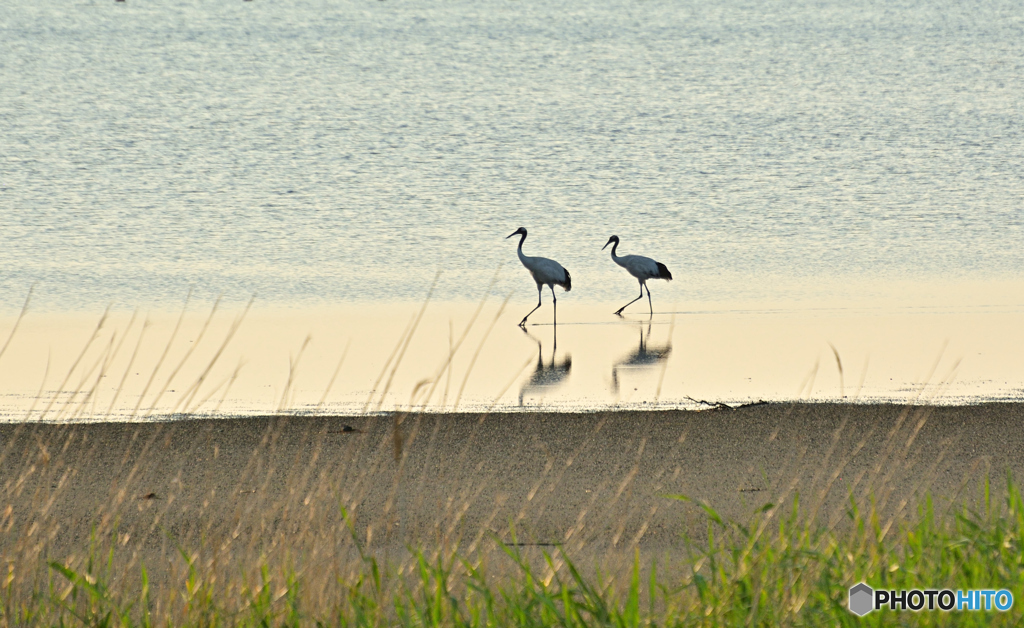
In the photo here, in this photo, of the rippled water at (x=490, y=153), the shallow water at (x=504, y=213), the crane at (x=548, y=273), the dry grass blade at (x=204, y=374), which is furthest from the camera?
the rippled water at (x=490, y=153)

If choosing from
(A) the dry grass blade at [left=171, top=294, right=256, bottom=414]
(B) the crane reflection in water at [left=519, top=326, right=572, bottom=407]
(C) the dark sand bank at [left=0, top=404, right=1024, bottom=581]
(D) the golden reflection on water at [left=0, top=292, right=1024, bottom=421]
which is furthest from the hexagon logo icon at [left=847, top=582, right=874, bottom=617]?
(B) the crane reflection in water at [left=519, top=326, right=572, bottom=407]

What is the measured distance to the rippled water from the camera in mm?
20359

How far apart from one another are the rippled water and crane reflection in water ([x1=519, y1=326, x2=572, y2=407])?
4333 millimetres

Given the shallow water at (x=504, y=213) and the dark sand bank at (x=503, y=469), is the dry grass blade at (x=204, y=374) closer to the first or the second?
the shallow water at (x=504, y=213)

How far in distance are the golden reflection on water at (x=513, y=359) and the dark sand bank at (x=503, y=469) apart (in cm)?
41

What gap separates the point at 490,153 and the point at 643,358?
24.3 meters

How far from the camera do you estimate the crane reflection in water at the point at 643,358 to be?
1262 cm

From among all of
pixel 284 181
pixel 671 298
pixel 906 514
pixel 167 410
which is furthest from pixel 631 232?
pixel 906 514

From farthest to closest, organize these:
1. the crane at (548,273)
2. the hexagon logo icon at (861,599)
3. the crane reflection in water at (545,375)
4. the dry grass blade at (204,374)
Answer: the crane at (548,273) → the crane reflection in water at (545,375) → the dry grass blade at (204,374) → the hexagon logo icon at (861,599)

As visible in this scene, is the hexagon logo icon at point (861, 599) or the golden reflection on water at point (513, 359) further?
Answer: the golden reflection on water at point (513, 359)

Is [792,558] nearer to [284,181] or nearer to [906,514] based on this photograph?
[906,514]

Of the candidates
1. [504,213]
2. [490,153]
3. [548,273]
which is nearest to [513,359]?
[548,273]

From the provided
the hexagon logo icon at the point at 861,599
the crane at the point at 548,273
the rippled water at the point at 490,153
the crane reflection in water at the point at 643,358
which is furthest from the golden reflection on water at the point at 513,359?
the hexagon logo icon at the point at 861,599

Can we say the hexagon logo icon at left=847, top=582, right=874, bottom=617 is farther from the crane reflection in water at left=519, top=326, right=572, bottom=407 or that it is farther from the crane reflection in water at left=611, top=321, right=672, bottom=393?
the crane reflection in water at left=611, top=321, right=672, bottom=393
